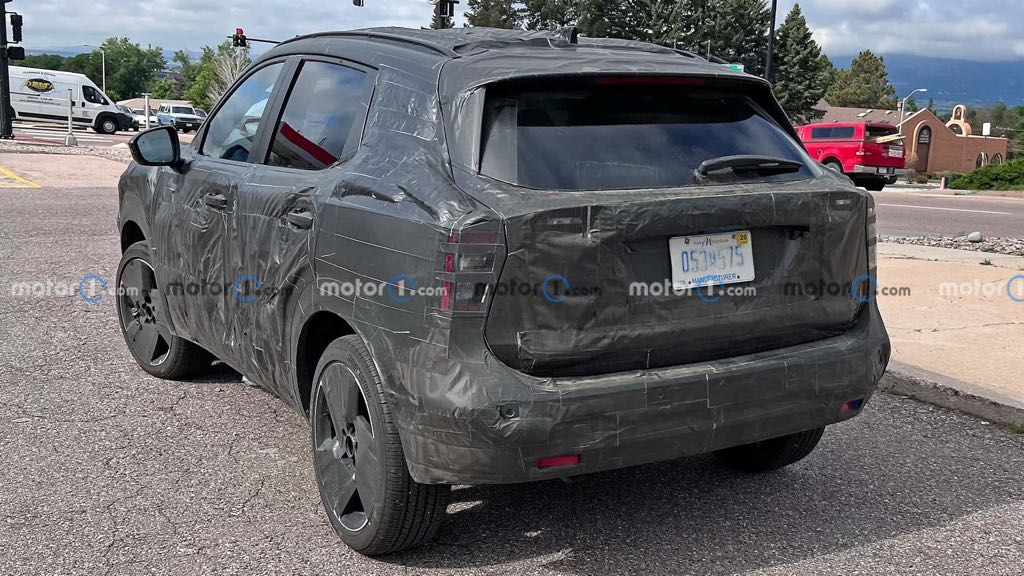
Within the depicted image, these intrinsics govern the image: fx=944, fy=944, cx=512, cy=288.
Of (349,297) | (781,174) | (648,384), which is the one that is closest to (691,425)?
(648,384)

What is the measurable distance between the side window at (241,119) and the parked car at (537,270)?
1.43 ft

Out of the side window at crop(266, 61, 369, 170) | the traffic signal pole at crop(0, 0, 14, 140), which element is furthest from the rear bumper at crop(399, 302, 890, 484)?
the traffic signal pole at crop(0, 0, 14, 140)

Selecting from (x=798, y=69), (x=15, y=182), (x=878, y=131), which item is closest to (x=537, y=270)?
(x=15, y=182)

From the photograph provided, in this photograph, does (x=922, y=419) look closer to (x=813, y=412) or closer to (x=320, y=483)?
(x=813, y=412)

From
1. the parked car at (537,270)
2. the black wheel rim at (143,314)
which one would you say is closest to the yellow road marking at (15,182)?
the black wheel rim at (143,314)

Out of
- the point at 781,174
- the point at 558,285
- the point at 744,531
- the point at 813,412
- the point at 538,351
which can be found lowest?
the point at 744,531

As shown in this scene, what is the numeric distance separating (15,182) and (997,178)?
24486 mm

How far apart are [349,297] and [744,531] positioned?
168 cm

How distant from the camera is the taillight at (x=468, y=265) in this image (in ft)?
8.91

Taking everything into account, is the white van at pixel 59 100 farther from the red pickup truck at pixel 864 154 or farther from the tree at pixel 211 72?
the red pickup truck at pixel 864 154

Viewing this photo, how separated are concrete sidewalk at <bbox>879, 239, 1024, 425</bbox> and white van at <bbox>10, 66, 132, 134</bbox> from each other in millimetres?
42567

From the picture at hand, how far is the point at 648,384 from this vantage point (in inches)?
114

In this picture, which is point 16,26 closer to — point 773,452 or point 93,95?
point 93,95

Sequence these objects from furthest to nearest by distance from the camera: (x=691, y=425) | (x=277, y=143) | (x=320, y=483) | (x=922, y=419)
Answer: (x=922, y=419) < (x=277, y=143) < (x=320, y=483) < (x=691, y=425)
